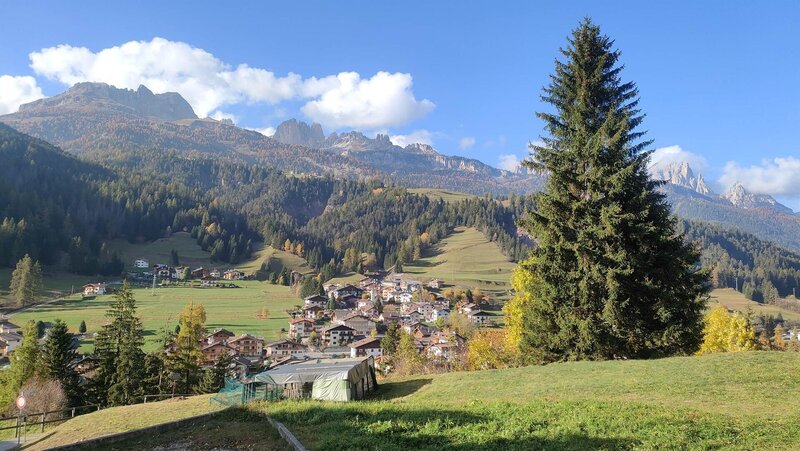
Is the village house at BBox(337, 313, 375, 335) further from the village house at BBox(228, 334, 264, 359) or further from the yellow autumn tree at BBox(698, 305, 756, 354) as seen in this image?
the yellow autumn tree at BBox(698, 305, 756, 354)

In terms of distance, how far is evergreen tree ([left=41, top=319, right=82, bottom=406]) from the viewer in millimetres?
43469

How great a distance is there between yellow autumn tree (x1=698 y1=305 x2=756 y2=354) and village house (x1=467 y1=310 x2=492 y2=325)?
6814 cm

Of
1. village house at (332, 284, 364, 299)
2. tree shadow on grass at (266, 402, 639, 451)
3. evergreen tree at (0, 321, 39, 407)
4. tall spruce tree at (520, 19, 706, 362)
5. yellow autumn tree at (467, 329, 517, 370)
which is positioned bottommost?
village house at (332, 284, 364, 299)

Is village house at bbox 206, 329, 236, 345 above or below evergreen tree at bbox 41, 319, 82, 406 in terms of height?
below

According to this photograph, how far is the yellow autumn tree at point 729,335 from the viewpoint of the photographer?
1801 inches

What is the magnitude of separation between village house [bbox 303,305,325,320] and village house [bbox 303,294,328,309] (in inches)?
72.6

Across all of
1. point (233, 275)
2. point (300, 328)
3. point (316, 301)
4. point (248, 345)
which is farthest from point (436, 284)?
point (248, 345)

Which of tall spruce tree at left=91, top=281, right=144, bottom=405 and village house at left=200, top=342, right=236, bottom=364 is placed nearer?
tall spruce tree at left=91, top=281, right=144, bottom=405

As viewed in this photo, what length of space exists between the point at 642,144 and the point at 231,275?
161788 mm

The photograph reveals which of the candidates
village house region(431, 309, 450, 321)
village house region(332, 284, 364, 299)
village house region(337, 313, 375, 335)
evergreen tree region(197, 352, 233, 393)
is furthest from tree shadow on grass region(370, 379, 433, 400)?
village house region(332, 284, 364, 299)

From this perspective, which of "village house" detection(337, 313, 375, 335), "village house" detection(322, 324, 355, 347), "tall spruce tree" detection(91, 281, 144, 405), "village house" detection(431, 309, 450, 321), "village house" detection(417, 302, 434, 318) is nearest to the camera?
"tall spruce tree" detection(91, 281, 144, 405)

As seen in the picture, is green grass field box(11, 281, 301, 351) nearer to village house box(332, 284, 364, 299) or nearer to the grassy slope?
village house box(332, 284, 364, 299)

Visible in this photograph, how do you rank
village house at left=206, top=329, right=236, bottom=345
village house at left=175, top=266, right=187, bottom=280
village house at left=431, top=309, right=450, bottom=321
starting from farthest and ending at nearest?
village house at left=175, top=266, right=187, bottom=280, village house at left=431, top=309, right=450, bottom=321, village house at left=206, top=329, right=236, bottom=345

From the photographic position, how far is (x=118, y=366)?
45.5 meters
